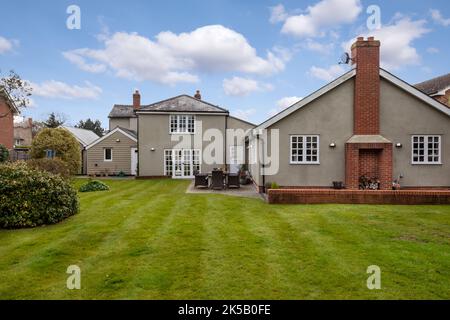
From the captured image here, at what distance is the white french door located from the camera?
27031 mm

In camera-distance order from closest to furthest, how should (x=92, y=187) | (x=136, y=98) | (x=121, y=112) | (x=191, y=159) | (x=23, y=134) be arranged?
(x=92, y=187) → (x=191, y=159) → (x=136, y=98) → (x=121, y=112) → (x=23, y=134)

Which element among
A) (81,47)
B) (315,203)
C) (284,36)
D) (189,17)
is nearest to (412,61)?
(284,36)

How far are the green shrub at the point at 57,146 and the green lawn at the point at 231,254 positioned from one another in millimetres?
18542

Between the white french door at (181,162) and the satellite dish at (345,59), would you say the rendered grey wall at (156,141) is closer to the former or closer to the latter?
the white french door at (181,162)

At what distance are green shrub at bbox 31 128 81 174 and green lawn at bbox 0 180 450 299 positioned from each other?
18542 millimetres

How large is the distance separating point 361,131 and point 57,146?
2458cm

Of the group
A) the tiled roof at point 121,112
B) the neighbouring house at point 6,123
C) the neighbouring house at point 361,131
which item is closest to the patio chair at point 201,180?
the neighbouring house at point 361,131

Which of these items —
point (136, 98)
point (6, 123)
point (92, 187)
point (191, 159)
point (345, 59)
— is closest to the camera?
point (345, 59)

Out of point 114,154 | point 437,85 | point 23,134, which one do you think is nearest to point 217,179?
point 114,154

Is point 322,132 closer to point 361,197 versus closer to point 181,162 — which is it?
point 361,197

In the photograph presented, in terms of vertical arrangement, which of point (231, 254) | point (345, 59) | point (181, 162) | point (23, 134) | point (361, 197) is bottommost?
point (231, 254)

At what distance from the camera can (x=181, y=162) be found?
2717 cm

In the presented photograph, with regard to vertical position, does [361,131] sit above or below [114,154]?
above

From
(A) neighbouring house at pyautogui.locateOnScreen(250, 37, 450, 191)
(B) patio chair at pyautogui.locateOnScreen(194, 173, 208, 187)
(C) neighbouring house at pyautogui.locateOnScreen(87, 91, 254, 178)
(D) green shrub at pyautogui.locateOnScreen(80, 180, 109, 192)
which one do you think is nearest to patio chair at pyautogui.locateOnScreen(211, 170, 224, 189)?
(B) patio chair at pyautogui.locateOnScreen(194, 173, 208, 187)
